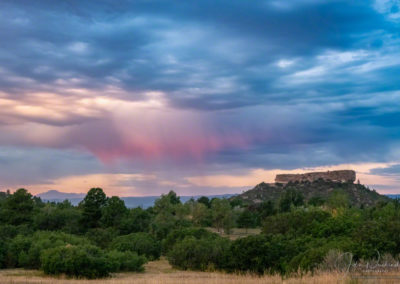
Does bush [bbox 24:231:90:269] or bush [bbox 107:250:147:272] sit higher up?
bush [bbox 24:231:90:269]

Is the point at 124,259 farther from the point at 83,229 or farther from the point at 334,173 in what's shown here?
the point at 334,173

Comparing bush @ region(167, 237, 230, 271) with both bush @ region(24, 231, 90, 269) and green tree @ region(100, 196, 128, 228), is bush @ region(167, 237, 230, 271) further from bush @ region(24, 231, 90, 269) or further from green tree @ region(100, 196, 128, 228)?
green tree @ region(100, 196, 128, 228)

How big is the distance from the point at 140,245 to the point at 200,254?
995 centimetres

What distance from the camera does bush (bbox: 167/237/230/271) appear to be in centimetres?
4034

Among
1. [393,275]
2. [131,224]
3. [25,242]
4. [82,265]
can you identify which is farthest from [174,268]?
[393,275]

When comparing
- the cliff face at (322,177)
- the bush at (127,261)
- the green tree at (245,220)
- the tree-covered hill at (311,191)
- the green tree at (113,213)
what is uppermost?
the cliff face at (322,177)

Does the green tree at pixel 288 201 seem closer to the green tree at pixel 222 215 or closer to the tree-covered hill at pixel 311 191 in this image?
the green tree at pixel 222 215

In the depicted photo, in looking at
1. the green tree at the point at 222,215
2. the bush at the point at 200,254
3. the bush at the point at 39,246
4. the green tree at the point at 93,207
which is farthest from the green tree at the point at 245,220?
the bush at the point at 39,246

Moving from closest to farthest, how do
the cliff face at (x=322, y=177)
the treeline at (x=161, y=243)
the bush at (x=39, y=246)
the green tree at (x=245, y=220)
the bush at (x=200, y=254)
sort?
the treeline at (x=161, y=243)
the bush at (x=200, y=254)
the bush at (x=39, y=246)
the green tree at (x=245, y=220)
the cliff face at (x=322, y=177)

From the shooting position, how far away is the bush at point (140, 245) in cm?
4847

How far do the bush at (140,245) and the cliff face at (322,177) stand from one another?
14268cm

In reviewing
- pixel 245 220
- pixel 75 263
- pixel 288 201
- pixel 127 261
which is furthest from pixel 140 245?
pixel 288 201

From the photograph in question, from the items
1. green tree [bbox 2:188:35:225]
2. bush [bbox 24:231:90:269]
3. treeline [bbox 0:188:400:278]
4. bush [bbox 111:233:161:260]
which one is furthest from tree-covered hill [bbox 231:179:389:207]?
bush [bbox 24:231:90:269]

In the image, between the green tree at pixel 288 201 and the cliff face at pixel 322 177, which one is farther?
the cliff face at pixel 322 177
